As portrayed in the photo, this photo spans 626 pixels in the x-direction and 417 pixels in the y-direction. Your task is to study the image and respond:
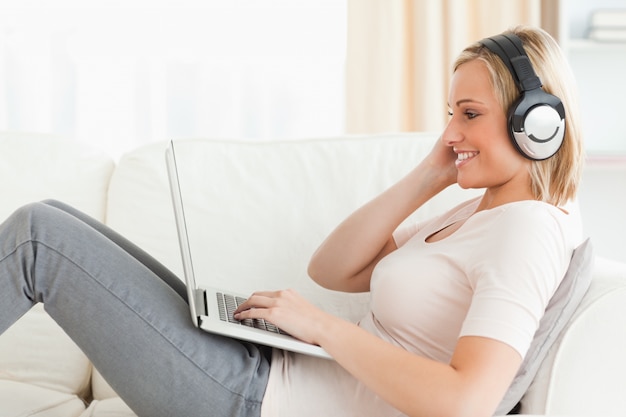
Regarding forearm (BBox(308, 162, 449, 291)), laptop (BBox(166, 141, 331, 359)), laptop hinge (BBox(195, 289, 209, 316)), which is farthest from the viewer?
forearm (BBox(308, 162, 449, 291))

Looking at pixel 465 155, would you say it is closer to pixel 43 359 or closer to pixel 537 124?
pixel 537 124

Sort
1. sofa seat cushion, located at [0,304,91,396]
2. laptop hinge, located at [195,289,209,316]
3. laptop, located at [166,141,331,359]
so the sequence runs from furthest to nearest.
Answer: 1. sofa seat cushion, located at [0,304,91,396]
2. laptop hinge, located at [195,289,209,316]
3. laptop, located at [166,141,331,359]

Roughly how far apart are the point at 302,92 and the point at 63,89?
29.6 inches

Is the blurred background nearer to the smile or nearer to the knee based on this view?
the smile

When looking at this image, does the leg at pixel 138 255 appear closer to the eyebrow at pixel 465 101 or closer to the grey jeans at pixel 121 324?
the grey jeans at pixel 121 324

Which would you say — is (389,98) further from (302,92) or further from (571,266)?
(571,266)

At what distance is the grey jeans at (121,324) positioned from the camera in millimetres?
1141

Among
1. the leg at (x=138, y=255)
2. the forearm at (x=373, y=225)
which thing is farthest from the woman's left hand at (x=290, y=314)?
the forearm at (x=373, y=225)

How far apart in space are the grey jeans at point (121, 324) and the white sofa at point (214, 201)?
1.22ft

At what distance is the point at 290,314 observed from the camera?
1134 millimetres

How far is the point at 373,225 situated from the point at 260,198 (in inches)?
13.1

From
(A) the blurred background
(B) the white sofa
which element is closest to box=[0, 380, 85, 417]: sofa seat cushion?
(B) the white sofa

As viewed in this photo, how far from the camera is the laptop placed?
1.09 m

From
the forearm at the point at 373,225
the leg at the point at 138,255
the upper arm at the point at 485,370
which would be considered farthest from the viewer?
the forearm at the point at 373,225
